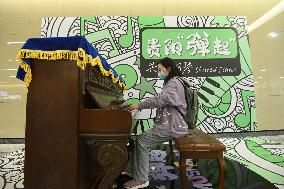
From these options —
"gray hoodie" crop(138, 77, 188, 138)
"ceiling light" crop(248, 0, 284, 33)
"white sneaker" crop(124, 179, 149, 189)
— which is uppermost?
"ceiling light" crop(248, 0, 284, 33)

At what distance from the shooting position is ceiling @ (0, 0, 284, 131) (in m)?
5.03

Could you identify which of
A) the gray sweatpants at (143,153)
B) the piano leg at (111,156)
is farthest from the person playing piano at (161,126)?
the piano leg at (111,156)

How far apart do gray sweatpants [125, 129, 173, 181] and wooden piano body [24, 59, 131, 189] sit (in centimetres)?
41

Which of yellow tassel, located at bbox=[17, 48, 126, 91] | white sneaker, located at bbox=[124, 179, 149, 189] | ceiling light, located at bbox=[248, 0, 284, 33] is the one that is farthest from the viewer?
ceiling light, located at bbox=[248, 0, 284, 33]

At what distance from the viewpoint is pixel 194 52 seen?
4980 mm

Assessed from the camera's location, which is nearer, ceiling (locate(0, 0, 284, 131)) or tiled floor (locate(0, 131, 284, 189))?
tiled floor (locate(0, 131, 284, 189))

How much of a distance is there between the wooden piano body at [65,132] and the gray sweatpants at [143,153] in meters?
0.41

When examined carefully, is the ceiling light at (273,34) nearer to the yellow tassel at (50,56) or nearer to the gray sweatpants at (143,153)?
the gray sweatpants at (143,153)

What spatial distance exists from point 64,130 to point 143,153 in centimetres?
78

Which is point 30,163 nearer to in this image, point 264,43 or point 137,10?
point 137,10

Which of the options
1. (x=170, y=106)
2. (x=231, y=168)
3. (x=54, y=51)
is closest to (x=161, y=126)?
(x=170, y=106)

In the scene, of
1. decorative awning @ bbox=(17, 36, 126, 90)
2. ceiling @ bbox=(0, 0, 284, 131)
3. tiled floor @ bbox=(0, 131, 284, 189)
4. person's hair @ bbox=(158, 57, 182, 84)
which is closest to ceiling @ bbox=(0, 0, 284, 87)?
ceiling @ bbox=(0, 0, 284, 131)

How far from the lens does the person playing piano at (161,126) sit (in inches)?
83.8

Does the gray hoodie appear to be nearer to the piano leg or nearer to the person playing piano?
the person playing piano
